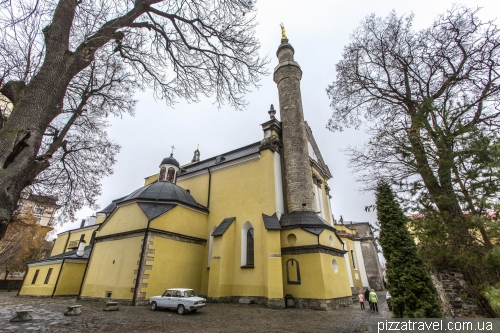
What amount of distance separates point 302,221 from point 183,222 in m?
7.88

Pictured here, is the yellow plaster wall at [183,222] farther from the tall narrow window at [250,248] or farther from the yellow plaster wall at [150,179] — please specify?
the yellow plaster wall at [150,179]

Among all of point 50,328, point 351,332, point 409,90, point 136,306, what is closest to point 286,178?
point 409,90

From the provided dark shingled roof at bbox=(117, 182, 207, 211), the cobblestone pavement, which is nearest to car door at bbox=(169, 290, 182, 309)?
the cobblestone pavement

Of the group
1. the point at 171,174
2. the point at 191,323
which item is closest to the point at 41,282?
the point at 171,174

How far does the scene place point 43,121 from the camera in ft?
16.7

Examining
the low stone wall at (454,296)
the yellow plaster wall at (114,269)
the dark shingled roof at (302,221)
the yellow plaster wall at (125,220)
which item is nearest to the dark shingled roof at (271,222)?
the dark shingled roof at (302,221)

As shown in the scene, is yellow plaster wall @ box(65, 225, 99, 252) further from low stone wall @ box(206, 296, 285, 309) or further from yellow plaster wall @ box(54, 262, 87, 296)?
low stone wall @ box(206, 296, 285, 309)

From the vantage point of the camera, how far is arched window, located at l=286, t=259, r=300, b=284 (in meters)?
13.2

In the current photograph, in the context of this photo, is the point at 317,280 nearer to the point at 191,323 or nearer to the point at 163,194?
the point at 191,323

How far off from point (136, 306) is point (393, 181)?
13114 mm

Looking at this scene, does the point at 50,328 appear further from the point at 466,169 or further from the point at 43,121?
the point at 466,169

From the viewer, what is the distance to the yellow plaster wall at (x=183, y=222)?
14.8 meters

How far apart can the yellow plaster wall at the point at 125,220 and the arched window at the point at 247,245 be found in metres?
6.07

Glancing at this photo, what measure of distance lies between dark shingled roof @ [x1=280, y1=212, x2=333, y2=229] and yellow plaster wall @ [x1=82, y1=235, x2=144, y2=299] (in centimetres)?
863
